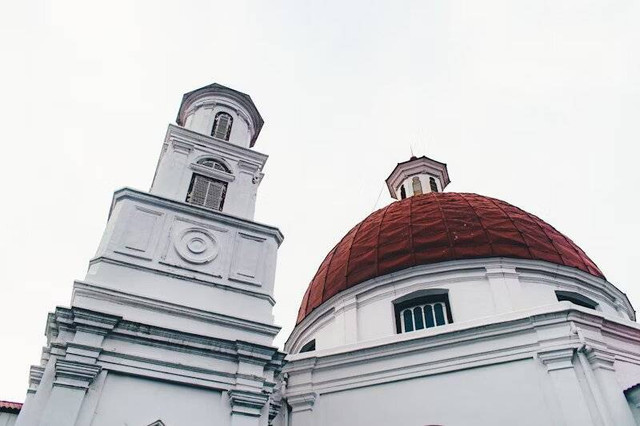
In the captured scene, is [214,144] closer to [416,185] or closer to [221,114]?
[221,114]

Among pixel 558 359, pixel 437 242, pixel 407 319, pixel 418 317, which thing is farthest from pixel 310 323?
pixel 558 359

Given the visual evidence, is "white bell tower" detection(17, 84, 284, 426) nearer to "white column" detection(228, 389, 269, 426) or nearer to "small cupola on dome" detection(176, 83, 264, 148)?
"white column" detection(228, 389, 269, 426)

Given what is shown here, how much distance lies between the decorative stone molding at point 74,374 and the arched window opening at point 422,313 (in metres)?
8.17

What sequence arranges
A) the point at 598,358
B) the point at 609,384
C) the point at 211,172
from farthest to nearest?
the point at 211,172 < the point at 598,358 < the point at 609,384

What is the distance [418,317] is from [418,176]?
14194 mm

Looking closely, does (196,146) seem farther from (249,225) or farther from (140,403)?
(140,403)

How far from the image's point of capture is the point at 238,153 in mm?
14445

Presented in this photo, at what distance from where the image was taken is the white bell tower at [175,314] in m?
8.87

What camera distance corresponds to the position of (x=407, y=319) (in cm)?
1458

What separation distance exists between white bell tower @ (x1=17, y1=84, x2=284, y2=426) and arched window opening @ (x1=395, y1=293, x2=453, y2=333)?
4.22m

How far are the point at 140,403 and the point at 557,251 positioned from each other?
39.7ft

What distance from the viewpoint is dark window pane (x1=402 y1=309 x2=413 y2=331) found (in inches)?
566

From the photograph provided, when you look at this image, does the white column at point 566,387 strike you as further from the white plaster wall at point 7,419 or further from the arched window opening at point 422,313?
the white plaster wall at point 7,419

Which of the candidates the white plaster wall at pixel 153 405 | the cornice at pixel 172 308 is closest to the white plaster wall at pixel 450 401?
the cornice at pixel 172 308
